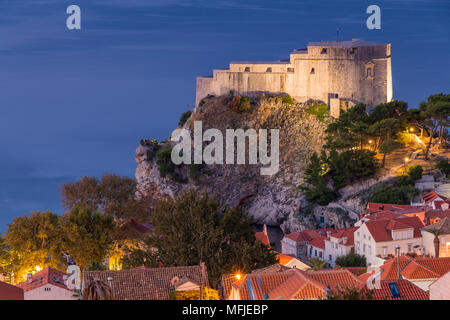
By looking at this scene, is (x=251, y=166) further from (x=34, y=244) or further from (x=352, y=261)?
(x=34, y=244)

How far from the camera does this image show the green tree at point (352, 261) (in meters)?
39.4

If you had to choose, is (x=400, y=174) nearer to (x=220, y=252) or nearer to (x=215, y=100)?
(x=215, y=100)

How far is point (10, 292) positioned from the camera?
90.2 ft

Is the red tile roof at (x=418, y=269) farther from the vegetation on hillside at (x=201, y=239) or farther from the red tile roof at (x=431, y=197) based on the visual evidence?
the red tile roof at (x=431, y=197)

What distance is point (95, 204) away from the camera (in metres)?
53.0

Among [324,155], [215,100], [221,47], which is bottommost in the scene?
[324,155]

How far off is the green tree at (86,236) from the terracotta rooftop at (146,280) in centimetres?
1647

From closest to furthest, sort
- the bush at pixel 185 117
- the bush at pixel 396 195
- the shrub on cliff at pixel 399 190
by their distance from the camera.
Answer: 1. the bush at pixel 396 195
2. the shrub on cliff at pixel 399 190
3. the bush at pixel 185 117

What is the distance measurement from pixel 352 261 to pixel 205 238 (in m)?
12.3

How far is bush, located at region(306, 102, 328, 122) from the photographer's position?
207 feet

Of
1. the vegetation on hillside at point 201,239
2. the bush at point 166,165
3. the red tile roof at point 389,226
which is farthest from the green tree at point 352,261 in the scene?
the bush at point 166,165

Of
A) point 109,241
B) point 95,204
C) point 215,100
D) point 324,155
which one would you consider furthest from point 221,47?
point 109,241

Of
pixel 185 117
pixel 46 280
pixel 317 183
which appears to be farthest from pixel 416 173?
pixel 46 280
